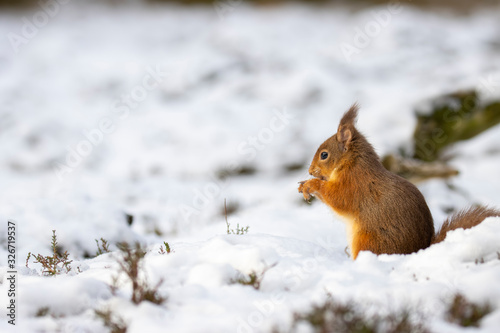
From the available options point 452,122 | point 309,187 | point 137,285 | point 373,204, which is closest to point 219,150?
point 452,122

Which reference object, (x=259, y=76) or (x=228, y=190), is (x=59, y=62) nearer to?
(x=259, y=76)

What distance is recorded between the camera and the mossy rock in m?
7.08

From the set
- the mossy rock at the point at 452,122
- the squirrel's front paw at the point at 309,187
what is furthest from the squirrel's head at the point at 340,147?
the mossy rock at the point at 452,122

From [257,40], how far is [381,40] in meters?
3.76

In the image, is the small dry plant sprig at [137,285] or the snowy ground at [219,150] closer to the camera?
the small dry plant sprig at [137,285]

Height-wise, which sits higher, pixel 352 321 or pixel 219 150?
pixel 219 150

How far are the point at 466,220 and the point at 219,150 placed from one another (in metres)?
6.20

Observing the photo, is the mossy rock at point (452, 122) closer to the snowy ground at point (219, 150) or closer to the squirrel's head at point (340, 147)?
the snowy ground at point (219, 150)

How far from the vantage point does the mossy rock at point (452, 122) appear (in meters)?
7.08

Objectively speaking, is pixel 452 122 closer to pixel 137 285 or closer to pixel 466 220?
pixel 466 220

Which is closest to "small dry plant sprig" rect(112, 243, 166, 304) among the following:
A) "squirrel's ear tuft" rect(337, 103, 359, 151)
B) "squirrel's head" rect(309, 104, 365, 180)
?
"squirrel's head" rect(309, 104, 365, 180)

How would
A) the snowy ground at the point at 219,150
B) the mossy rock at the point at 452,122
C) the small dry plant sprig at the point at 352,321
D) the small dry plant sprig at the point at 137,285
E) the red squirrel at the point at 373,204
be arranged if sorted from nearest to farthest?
the small dry plant sprig at the point at 352,321
the small dry plant sprig at the point at 137,285
the snowy ground at the point at 219,150
the red squirrel at the point at 373,204
the mossy rock at the point at 452,122

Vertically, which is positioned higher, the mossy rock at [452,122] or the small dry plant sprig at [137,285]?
the mossy rock at [452,122]

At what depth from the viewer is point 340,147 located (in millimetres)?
3453
